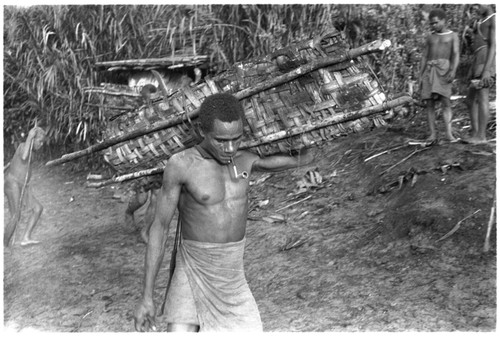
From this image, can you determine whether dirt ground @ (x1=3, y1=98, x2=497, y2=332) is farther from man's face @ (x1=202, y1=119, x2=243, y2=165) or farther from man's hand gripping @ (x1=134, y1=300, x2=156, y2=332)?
man's face @ (x1=202, y1=119, x2=243, y2=165)

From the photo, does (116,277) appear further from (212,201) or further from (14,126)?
(14,126)

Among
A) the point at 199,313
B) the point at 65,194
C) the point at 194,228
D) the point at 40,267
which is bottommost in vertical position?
the point at 65,194

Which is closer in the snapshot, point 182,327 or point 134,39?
point 182,327

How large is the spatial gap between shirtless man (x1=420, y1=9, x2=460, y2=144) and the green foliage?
1817 mm

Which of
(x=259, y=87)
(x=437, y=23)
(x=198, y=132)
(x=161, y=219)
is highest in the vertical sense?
(x=259, y=87)

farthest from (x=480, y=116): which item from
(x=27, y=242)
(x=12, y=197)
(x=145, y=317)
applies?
(x=27, y=242)

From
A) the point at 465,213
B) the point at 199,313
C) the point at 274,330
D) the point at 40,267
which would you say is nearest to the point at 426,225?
the point at 465,213

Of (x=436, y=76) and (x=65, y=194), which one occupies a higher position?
(x=436, y=76)

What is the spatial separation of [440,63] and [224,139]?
13.5 ft

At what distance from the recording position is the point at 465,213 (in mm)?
5047

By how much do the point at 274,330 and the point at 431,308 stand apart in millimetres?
1055

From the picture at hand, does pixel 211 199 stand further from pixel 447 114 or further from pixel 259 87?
pixel 447 114

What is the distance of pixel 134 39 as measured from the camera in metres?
9.35

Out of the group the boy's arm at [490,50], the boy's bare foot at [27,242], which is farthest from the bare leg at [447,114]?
the boy's bare foot at [27,242]
